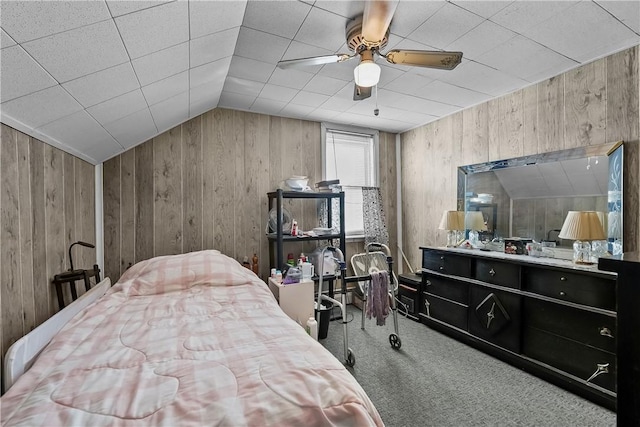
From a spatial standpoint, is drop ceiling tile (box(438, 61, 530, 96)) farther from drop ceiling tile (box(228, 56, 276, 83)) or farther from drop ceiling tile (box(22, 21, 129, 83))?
drop ceiling tile (box(22, 21, 129, 83))

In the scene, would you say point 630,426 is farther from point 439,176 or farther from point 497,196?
point 439,176

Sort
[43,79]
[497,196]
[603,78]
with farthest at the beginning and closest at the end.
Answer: [497,196], [603,78], [43,79]

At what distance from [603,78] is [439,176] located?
1.68 meters

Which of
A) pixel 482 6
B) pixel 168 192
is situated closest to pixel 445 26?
pixel 482 6

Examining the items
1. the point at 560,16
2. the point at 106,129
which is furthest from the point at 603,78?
the point at 106,129

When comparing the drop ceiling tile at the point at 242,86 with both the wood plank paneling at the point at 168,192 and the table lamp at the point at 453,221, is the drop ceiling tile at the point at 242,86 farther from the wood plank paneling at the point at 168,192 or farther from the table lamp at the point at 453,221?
the table lamp at the point at 453,221

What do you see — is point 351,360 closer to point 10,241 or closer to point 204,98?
point 10,241

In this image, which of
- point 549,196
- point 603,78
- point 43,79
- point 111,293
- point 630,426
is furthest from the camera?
point 549,196

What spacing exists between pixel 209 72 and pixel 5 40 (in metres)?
1.36

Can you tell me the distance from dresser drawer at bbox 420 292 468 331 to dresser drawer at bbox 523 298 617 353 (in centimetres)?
58

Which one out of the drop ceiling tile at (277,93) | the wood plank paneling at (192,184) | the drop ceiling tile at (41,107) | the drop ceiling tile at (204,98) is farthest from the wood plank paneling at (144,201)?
the drop ceiling tile at (41,107)

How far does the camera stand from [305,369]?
1.05 m

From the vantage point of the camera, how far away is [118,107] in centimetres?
183

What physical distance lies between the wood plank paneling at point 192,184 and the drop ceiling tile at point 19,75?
1.84 m
